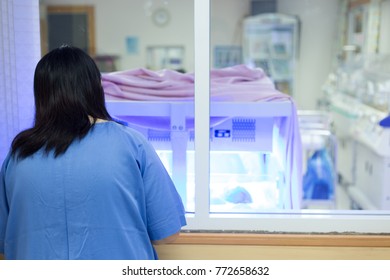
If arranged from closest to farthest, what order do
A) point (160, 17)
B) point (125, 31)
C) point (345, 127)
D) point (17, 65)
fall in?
point (17, 65) → point (345, 127) → point (160, 17) → point (125, 31)

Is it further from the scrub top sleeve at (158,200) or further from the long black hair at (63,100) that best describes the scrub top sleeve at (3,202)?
the scrub top sleeve at (158,200)

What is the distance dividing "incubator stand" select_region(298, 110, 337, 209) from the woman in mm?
2029

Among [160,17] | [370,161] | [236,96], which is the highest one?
[160,17]

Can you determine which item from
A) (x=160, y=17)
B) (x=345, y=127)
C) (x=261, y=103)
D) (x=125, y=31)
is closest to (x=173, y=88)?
(x=261, y=103)

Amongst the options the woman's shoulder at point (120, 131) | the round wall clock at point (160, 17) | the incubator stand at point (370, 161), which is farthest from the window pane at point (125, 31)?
the woman's shoulder at point (120, 131)

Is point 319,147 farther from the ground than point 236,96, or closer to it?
closer to it

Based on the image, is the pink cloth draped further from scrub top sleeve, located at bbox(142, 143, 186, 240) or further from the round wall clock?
the round wall clock

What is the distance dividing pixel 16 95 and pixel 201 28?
0.68 m

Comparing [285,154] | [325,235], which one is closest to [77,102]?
[325,235]

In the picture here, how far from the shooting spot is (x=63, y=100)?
114 centimetres

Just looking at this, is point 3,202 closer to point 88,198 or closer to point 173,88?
point 88,198

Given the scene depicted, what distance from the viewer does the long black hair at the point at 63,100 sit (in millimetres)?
1146

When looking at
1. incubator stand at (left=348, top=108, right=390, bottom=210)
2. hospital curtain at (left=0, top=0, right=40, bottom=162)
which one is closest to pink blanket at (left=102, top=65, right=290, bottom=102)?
hospital curtain at (left=0, top=0, right=40, bottom=162)

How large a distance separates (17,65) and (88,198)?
2.35 feet
